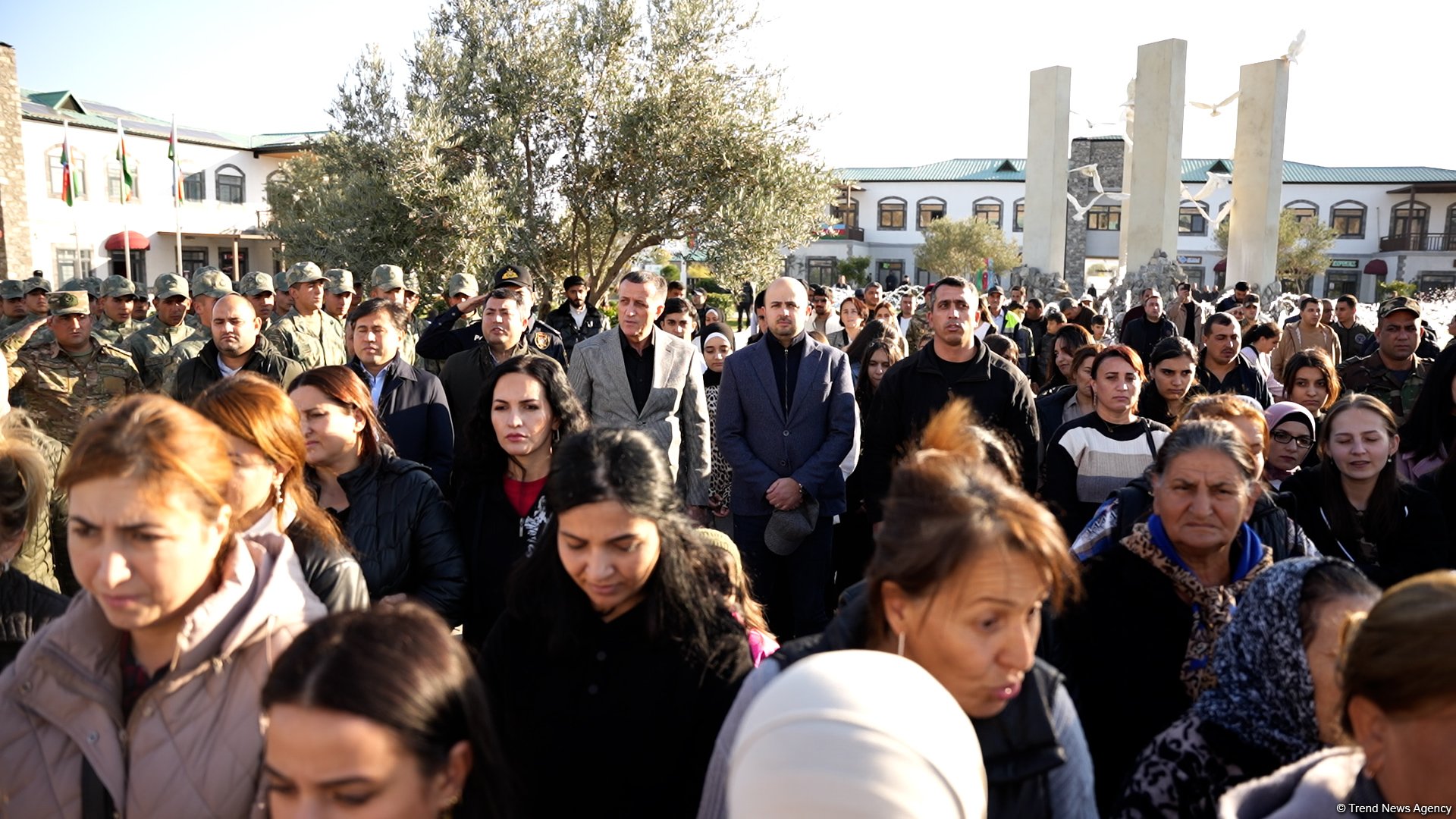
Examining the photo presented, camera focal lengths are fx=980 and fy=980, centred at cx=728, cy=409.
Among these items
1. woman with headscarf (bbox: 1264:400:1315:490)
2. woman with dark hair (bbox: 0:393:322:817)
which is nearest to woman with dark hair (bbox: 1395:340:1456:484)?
woman with headscarf (bbox: 1264:400:1315:490)

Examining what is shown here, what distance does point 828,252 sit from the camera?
58562 millimetres

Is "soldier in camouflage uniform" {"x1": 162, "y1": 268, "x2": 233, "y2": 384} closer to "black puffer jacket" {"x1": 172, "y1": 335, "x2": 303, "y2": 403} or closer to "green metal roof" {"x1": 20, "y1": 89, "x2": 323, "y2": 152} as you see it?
"black puffer jacket" {"x1": 172, "y1": 335, "x2": 303, "y2": 403}

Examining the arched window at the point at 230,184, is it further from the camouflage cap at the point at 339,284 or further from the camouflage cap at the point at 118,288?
the camouflage cap at the point at 339,284

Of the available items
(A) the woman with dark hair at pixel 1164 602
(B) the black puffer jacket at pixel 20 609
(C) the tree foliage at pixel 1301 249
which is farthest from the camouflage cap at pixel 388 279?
(C) the tree foliage at pixel 1301 249

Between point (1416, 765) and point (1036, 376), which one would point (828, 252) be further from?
point (1416, 765)

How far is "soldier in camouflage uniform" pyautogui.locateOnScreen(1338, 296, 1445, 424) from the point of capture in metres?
6.57

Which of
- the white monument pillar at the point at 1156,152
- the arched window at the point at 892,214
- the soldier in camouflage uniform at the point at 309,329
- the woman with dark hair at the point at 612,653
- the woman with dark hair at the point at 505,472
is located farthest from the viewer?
the arched window at the point at 892,214

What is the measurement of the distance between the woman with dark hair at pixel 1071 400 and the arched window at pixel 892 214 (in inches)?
2193

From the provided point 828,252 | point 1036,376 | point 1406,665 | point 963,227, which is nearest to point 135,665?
point 1406,665

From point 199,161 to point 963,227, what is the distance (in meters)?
35.5

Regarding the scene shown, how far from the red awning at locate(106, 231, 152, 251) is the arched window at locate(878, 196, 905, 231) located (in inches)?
1561

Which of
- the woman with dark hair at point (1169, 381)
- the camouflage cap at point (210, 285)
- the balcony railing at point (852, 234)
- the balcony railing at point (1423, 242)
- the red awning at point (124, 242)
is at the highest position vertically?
the balcony railing at point (852, 234)

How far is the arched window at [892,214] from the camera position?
59969 mm

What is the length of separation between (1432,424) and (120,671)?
5390mm
